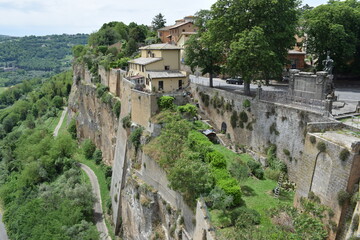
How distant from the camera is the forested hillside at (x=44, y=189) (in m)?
31.8

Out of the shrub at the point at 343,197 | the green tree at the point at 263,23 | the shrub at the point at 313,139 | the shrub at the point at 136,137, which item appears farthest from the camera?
the shrub at the point at 136,137

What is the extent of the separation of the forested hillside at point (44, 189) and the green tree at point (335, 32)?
33.2 meters

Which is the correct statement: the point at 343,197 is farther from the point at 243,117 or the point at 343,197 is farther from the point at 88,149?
the point at 88,149

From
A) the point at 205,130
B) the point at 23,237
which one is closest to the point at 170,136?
the point at 205,130

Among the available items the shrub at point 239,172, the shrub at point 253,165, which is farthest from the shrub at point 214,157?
the shrub at point 253,165

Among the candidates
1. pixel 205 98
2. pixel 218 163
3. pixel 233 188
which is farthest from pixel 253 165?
pixel 205 98

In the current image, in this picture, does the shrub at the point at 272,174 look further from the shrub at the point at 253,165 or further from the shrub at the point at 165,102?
the shrub at the point at 165,102

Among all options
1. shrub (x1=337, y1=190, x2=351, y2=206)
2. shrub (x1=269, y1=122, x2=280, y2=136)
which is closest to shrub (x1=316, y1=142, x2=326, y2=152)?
shrub (x1=337, y1=190, x2=351, y2=206)

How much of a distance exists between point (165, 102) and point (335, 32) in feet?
68.8

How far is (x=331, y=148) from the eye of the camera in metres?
16.4

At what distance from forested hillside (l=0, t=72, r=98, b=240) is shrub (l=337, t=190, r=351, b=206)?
923 inches

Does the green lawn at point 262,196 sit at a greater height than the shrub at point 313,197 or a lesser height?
lesser

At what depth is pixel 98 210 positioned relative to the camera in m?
38.9

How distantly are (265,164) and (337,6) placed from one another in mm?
23418
